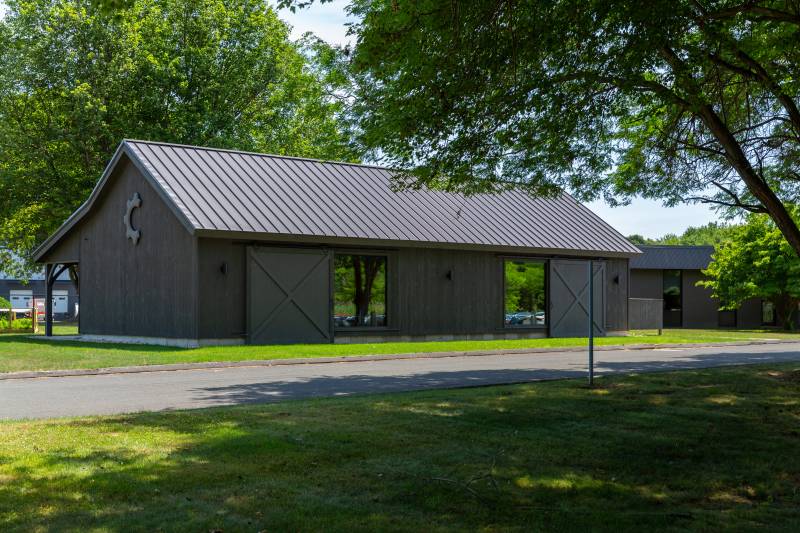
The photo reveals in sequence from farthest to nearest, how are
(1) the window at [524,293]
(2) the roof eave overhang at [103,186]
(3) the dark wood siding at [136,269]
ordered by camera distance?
(1) the window at [524,293] → (3) the dark wood siding at [136,269] → (2) the roof eave overhang at [103,186]

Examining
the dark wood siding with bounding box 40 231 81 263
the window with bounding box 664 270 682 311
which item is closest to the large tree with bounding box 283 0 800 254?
the dark wood siding with bounding box 40 231 81 263

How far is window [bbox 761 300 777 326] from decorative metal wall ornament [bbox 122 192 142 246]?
120 ft

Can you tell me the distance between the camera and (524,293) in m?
29.7

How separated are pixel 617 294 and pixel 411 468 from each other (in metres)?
26.3

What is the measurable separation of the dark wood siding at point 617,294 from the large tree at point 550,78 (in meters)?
16.4

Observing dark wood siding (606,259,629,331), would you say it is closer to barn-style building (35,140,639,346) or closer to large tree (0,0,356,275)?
barn-style building (35,140,639,346)

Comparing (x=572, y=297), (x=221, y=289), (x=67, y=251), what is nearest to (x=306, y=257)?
(x=221, y=289)

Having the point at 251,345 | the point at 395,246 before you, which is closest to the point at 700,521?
the point at 251,345

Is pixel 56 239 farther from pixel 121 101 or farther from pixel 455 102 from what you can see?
pixel 455 102

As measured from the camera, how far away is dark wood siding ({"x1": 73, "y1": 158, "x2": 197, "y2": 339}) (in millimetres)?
22938

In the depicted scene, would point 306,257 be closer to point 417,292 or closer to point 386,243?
point 386,243

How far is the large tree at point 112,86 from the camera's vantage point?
39312mm

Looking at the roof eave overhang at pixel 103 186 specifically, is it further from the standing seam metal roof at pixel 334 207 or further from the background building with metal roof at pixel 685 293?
the background building with metal roof at pixel 685 293

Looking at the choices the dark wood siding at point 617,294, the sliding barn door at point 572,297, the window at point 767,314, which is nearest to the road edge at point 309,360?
the sliding barn door at point 572,297
